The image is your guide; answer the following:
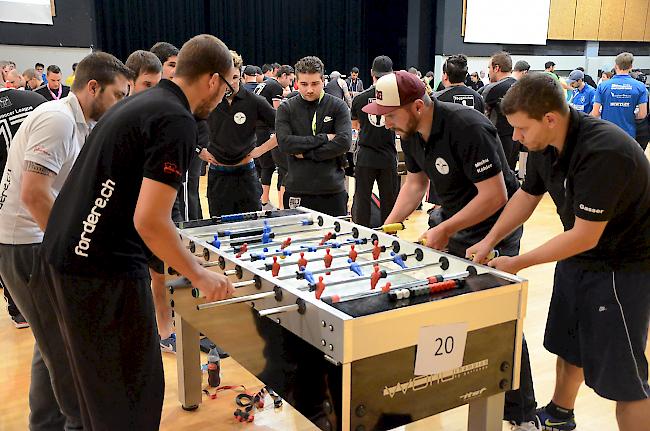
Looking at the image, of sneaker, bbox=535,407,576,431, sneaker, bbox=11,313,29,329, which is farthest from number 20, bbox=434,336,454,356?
sneaker, bbox=11,313,29,329

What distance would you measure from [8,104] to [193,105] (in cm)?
224

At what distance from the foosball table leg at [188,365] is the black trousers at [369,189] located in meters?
2.65

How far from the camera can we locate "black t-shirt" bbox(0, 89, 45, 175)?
3.64 meters

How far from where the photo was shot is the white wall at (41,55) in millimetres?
9617

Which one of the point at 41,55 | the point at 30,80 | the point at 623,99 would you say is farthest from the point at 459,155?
the point at 41,55

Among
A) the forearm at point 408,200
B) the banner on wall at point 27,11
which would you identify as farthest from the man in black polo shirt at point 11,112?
the banner on wall at point 27,11

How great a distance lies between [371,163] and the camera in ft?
17.6

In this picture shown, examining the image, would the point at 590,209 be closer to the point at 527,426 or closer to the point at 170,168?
the point at 527,426

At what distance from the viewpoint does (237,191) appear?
441 centimetres

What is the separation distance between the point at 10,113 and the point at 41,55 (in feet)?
23.1

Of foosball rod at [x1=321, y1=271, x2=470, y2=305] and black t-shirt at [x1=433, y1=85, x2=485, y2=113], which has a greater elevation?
black t-shirt at [x1=433, y1=85, x2=485, y2=113]

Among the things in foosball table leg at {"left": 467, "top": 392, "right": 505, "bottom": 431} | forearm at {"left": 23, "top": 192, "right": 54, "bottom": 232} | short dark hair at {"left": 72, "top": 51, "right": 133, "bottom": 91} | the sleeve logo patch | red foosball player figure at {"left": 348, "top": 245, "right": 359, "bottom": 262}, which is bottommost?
foosball table leg at {"left": 467, "top": 392, "right": 505, "bottom": 431}

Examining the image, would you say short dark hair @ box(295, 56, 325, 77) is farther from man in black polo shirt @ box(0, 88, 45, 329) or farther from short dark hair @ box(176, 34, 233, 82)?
short dark hair @ box(176, 34, 233, 82)

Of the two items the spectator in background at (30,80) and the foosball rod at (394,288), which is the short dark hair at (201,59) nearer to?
the foosball rod at (394,288)
